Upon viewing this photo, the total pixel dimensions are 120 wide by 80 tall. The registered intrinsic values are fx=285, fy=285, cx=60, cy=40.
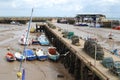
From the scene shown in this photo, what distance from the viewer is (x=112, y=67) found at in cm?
1748

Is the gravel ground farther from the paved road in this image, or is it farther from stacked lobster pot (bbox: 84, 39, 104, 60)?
the paved road

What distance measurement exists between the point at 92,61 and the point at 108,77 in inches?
177

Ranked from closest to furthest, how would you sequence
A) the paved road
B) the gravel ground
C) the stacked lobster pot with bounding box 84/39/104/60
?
the stacked lobster pot with bounding box 84/39/104/60 < the gravel ground < the paved road

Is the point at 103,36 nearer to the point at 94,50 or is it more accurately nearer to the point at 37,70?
the point at 37,70

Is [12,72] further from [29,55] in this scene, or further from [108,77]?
[108,77]

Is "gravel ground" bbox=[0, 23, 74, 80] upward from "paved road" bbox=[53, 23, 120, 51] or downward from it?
upward

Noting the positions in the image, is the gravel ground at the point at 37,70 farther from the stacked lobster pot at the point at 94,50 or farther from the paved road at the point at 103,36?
the paved road at the point at 103,36

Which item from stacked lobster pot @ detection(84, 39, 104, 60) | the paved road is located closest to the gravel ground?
stacked lobster pot @ detection(84, 39, 104, 60)

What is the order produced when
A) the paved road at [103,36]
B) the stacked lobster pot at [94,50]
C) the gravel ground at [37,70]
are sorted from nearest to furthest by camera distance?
the stacked lobster pot at [94,50] → the gravel ground at [37,70] → the paved road at [103,36]

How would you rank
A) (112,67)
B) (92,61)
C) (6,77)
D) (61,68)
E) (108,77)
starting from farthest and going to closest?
(61,68)
(6,77)
(92,61)
(112,67)
(108,77)

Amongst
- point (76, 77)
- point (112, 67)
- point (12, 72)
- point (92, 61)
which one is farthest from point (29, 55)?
point (112, 67)

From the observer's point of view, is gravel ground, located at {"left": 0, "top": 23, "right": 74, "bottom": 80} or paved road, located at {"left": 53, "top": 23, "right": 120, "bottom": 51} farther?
paved road, located at {"left": 53, "top": 23, "right": 120, "bottom": 51}

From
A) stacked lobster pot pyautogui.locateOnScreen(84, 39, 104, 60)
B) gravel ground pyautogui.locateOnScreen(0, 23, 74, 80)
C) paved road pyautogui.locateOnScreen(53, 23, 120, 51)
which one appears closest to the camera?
stacked lobster pot pyautogui.locateOnScreen(84, 39, 104, 60)

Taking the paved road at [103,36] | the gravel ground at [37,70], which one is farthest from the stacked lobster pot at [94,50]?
the paved road at [103,36]
